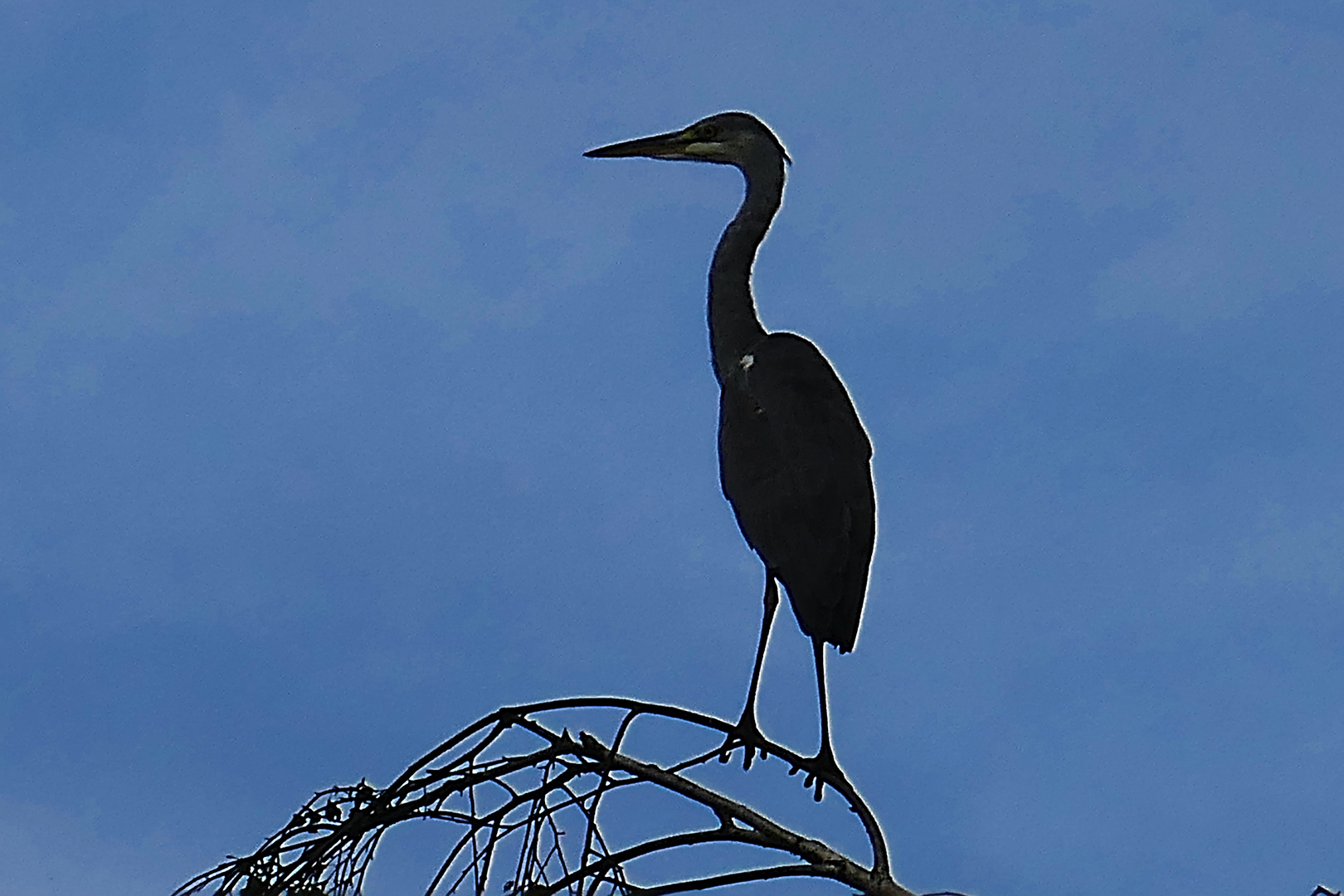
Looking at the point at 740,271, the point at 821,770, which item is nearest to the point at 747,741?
the point at 821,770

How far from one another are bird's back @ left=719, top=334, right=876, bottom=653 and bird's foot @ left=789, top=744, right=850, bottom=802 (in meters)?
0.29

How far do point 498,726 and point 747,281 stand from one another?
3.33 meters

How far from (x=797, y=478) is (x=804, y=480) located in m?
0.02

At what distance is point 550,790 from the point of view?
2809mm

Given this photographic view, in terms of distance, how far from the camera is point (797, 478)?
4812mm

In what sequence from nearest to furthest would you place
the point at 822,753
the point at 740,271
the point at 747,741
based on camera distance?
the point at 747,741 < the point at 822,753 < the point at 740,271

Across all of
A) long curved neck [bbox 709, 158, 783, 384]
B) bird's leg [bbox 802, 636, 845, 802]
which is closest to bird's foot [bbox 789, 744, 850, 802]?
bird's leg [bbox 802, 636, 845, 802]

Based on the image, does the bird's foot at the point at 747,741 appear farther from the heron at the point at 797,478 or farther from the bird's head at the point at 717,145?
the bird's head at the point at 717,145

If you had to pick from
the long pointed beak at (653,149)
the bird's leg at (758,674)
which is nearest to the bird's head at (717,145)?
the long pointed beak at (653,149)

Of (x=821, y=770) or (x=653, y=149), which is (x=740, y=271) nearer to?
(x=653, y=149)

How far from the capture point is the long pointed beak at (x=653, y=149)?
6445 millimetres

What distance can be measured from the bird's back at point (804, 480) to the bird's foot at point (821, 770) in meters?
0.29

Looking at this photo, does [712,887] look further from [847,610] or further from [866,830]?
[847,610]

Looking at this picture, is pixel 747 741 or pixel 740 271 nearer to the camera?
Answer: pixel 747 741
